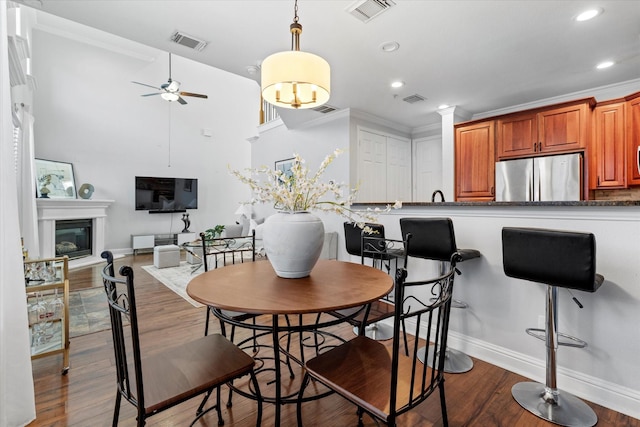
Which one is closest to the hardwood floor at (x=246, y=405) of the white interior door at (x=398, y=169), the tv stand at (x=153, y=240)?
the white interior door at (x=398, y=169)

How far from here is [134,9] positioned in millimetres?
2227

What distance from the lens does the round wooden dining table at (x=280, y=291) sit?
1.14 metres

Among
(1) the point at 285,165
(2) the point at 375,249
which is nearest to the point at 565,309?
(2) the point at 375,249

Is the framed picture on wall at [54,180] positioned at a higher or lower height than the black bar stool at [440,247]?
higher

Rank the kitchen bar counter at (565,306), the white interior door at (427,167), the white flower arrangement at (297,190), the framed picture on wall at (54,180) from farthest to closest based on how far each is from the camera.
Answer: the white interior door at (427,167) → the framed picture on wall at (54,180) → the kitchen bar counter at (565,306) → the white flower arrangement at (297,190)

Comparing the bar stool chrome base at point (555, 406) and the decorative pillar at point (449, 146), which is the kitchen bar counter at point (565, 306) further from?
the decorative pillar at point (449, 146)

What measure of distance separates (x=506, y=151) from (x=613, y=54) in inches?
55.1

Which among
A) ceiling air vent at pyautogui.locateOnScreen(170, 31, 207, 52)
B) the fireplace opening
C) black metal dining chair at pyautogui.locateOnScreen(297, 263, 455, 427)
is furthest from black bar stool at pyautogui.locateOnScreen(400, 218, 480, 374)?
the fireplace opening

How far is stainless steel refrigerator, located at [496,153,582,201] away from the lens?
3.55 meters

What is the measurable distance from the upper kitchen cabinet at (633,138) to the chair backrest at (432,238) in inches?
113

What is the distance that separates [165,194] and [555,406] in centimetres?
788

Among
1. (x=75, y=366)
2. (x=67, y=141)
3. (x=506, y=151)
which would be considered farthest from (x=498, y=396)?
(x=67, y=141)

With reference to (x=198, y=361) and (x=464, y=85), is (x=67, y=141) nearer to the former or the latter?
(x=198, y=361)

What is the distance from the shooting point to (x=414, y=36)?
2.63 metres
